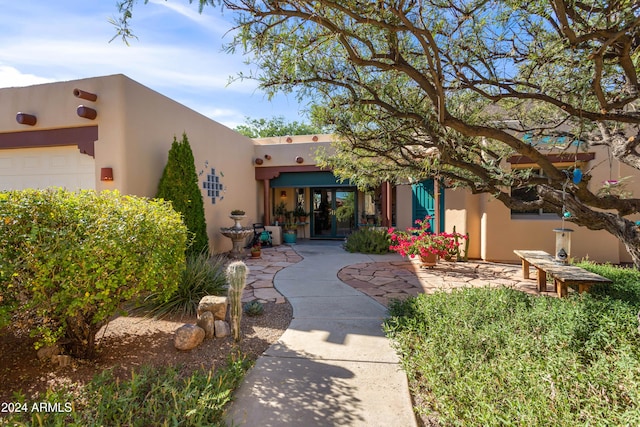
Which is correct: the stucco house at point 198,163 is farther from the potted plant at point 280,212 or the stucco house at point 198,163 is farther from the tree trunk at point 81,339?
the tree trunk at point 81,339

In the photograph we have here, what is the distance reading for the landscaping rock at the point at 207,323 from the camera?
3.71 meters

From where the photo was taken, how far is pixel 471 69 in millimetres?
3787

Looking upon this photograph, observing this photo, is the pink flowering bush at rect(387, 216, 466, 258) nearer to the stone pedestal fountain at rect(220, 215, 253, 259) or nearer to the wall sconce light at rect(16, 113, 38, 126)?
the stone pedestal fountain at rect(220, 215, 253, 259)

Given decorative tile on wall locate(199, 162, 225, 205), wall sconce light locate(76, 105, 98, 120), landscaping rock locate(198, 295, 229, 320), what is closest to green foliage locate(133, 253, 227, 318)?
landscaping rock locate(198, 295, 229, 320)

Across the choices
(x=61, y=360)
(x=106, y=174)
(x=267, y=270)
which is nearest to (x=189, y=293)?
(x=61, y=360)

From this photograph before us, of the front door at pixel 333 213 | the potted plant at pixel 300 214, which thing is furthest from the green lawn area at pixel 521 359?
the potted plant at pixel 300 214

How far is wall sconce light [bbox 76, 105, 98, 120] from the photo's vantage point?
5.98 metres

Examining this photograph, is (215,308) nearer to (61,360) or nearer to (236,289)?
(236,289)

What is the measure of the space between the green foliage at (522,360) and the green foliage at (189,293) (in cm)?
264

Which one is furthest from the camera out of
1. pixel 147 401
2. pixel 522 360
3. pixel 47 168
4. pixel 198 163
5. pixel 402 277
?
pixel 198 163

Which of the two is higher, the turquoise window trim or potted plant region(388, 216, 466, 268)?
the turquoise window trim

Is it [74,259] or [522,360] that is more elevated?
[74,259]

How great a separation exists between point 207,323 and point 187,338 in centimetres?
36

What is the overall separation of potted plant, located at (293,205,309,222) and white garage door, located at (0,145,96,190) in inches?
310
